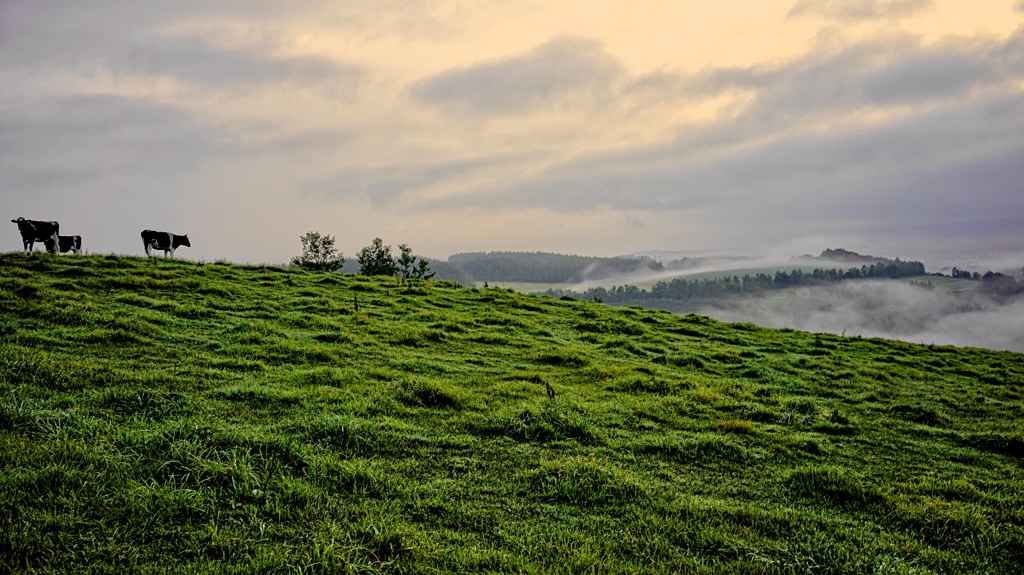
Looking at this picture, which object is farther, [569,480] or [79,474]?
[569,480]

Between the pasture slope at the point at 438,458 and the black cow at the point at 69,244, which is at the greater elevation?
the black cow at the point at 69,244

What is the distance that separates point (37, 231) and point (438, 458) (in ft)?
93.6

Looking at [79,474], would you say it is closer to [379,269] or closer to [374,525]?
[374,525]

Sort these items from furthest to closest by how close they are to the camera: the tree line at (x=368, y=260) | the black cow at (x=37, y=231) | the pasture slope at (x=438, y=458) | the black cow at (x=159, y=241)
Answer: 1. the tree line at (x=368, y=260)
2. the black cow at (x=159, y=241)
3. the black cow at (x=37, y=231)
4. the pasture slope at (x=438, y=458)

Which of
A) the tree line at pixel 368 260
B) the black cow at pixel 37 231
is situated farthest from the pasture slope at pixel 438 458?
the tree line at pixel 368 260

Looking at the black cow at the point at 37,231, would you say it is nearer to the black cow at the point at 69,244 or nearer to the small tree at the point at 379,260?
the black cow at the point at 69,244

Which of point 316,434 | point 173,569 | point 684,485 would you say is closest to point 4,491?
point 173,569

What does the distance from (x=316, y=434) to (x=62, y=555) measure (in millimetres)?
3305

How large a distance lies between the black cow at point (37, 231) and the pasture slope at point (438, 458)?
39.2 ft

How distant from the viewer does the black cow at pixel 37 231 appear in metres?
24.5

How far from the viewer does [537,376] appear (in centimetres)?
1316

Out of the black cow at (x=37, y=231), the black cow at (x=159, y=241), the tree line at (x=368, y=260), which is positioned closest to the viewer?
the black cow at (x=37, y=231)

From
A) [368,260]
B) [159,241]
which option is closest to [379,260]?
[368,260]

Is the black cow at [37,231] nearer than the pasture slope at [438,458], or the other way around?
the pasture slope at [438,458]
